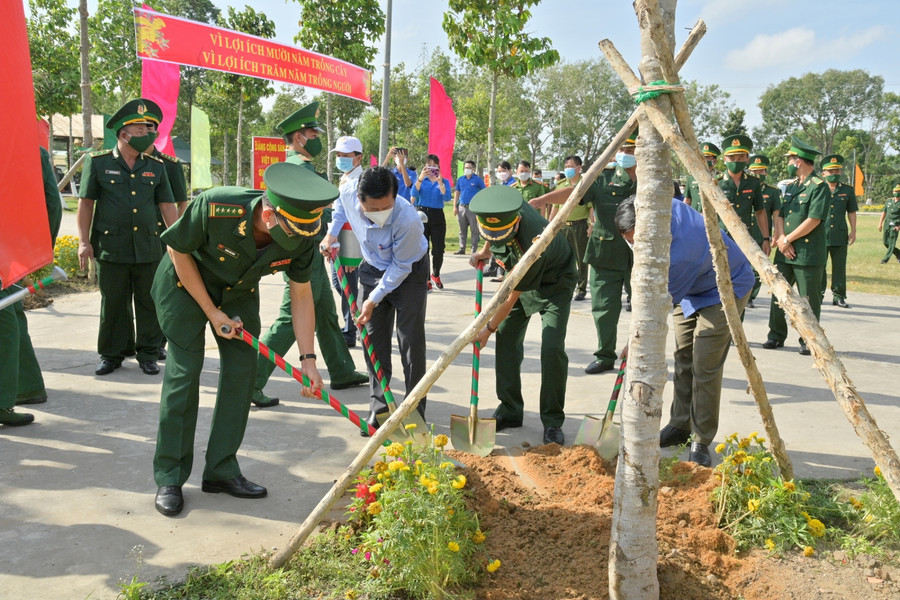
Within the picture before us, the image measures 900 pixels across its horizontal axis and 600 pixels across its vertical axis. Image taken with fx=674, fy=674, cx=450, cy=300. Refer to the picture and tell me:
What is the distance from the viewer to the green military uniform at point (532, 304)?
4492 millimetres

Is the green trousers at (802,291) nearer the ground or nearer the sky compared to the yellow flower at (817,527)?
nearer the sky

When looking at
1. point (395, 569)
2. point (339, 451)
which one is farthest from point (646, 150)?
point (339, 451)

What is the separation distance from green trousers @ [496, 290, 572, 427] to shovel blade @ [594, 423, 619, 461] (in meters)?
0.40

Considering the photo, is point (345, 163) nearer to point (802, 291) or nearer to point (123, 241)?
point (123, 241)

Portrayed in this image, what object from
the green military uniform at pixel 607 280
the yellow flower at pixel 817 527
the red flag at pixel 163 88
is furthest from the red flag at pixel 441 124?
the yellow flower at pixel 817 527

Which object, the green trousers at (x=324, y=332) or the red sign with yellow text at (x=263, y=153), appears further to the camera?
the red sign with yellow text at (x=263, y=153)

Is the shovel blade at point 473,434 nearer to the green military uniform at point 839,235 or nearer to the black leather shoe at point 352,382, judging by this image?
the black leather shoe at point 352,382

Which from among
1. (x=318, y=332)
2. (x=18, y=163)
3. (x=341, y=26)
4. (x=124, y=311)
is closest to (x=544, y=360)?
(x=318, y=332)

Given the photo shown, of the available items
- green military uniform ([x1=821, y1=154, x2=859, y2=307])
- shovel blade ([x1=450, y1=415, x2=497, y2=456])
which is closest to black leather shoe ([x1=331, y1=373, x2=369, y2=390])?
shovel blade ([x1=450, y1=415, x2=497, y2=456])

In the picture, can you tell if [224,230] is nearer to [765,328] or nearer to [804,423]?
[804,423]

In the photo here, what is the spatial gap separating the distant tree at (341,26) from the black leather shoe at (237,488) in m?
10.6

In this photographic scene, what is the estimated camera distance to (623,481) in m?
2.72

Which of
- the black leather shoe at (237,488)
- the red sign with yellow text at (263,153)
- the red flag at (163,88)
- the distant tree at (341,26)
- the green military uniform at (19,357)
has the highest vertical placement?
the distant tree at (341,26)

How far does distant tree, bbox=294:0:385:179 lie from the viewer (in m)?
12.5
